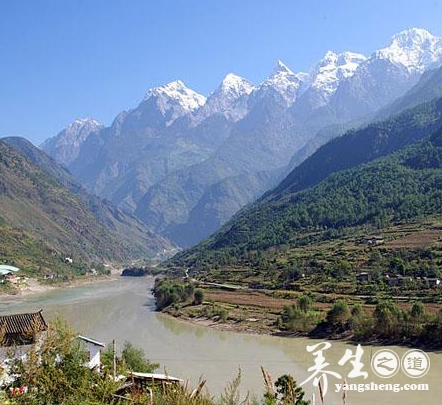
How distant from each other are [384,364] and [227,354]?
15.5 metres

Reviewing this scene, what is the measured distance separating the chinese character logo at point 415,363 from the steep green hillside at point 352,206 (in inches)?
3419

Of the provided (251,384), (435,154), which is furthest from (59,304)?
(435,154)

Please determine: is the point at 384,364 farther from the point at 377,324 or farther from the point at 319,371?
the point at 377,324

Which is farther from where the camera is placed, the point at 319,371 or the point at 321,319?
the point at 321,319

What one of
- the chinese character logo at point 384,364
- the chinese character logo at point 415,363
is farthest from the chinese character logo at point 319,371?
the chinese character logo at point 415,363

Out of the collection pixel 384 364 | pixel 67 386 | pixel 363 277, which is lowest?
pixel 384 364

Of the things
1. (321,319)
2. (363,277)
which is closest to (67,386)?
(321,319)

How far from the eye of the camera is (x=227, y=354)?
165 feet

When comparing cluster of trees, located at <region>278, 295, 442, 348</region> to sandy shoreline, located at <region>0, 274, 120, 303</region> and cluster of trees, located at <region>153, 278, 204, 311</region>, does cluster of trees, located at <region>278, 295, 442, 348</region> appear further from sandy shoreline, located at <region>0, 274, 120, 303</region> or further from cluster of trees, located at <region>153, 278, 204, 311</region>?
sandy shoreline, located at <region>0, 274, 120, 303</region>

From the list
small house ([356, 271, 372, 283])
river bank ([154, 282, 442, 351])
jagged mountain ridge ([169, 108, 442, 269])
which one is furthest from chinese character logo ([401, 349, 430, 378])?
jagged mountain ridge ([169, 108, 442, 269])

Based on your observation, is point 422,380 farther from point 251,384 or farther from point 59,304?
point 59,304

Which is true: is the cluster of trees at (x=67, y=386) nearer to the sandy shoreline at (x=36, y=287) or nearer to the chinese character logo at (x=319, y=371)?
the chinese character logo at (x=319, y=371)

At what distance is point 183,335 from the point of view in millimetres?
64438

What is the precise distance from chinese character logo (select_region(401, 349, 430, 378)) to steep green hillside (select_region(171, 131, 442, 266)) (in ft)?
285
